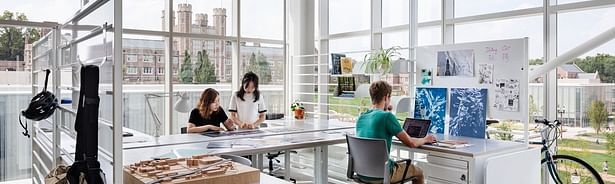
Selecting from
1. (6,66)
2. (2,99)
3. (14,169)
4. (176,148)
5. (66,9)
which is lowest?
(14,169)

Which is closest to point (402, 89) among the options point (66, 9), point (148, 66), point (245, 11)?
point (245, 11)

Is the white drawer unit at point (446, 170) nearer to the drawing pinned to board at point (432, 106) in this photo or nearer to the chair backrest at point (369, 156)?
the chair backrest at point (369, 156)

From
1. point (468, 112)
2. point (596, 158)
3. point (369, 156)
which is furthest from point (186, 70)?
point (596, 158)

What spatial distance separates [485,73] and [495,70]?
0.09 m

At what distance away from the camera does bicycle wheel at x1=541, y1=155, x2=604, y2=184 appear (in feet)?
12.7

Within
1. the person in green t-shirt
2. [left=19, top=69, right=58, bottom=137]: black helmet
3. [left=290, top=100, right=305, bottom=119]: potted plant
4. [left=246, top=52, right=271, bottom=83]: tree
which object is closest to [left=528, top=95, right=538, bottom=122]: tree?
the person in green t-shirt

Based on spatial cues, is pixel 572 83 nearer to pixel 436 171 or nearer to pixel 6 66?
pixel 436 171

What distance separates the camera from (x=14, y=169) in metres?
4.94

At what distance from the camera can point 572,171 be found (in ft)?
13.4

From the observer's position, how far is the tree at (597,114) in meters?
3.93

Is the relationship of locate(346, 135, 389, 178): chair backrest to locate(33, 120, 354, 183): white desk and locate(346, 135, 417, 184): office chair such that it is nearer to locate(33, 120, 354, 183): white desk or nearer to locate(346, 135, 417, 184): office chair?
locate(346, 135, 417, 184): office chair

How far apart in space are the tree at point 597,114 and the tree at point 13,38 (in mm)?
5900

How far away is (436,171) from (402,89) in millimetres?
1945

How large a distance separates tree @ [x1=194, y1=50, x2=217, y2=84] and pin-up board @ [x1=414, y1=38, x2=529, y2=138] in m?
3.05
